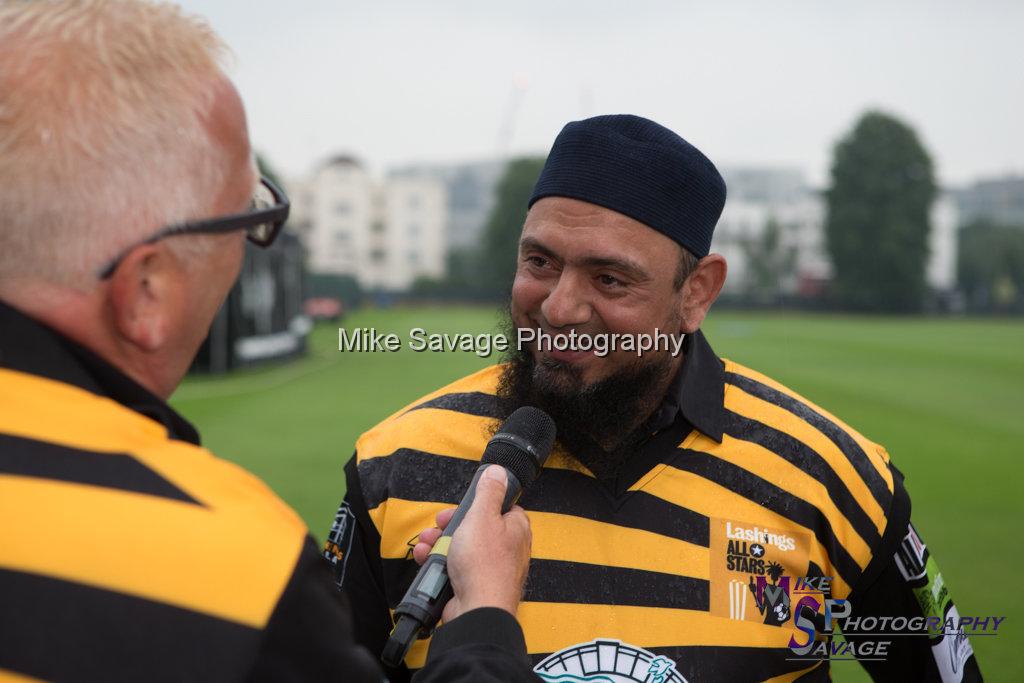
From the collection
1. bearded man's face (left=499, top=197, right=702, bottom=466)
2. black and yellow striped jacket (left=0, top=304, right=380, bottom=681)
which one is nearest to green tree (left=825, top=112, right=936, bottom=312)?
bearded man's face (left=499, top=197, right=702, bottom=466)

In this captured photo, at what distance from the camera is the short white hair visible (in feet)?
3.59

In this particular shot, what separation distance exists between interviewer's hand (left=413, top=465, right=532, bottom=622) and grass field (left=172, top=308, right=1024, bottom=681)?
2.24m

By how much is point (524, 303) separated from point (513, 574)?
970 millimetres

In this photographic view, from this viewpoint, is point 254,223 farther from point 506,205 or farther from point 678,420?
point 506,205

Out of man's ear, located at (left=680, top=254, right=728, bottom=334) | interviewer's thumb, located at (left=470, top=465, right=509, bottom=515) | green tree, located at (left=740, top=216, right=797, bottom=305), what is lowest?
interviewer's thumb, located at (left=470, top=465, right=509, bottom=515)

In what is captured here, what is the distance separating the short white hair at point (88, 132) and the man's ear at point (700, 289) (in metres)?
1.47

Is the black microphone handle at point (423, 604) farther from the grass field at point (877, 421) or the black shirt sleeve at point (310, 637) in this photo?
the grass field at point (877, 421)

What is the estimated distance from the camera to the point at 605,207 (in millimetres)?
2184

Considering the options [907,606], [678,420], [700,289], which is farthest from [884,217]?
[678,420]

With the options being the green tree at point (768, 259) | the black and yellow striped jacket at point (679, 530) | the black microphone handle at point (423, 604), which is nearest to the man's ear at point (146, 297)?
the black microphone handle at point (423, 604)

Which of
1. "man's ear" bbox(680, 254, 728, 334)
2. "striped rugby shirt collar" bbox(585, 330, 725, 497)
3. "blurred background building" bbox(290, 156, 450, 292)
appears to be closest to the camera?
"striped rugby shirt collar" bbox(585, 330, 725, 497)

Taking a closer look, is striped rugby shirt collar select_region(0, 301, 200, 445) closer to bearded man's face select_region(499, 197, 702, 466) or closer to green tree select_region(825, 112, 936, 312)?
bearded man's face select_region(499, 197, 702, 466)

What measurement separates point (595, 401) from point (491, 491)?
0.67 m

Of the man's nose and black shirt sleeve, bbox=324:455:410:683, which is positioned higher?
the man's nose
